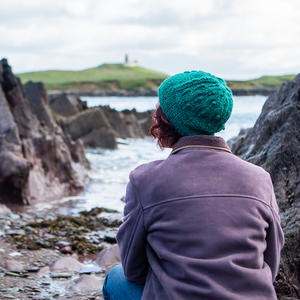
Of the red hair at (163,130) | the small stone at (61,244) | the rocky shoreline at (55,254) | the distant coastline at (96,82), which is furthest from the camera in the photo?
the distant coastline at (96,82)

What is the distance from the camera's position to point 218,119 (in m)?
2.04

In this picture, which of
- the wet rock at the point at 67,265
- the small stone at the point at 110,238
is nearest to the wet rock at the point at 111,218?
the small stone at the point at 110,238

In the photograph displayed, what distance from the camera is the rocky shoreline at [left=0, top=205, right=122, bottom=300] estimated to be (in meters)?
3.99

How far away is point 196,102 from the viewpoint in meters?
1.98

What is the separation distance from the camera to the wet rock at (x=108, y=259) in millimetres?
4952

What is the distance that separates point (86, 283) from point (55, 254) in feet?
4.23

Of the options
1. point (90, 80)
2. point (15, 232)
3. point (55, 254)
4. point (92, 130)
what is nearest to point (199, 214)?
point (55, 254)

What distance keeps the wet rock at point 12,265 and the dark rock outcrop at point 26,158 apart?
3.84 meters

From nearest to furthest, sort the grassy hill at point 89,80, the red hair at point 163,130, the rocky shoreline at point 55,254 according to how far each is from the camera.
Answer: the red hair at point 163,130 < the rocky shoreline at point 55,254 < the grassy hill at point 89,80

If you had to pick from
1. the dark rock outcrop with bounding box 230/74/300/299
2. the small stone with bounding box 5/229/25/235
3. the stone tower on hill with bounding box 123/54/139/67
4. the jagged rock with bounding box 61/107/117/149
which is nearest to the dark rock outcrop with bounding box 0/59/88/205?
the small stone with bounding box 5/229/25/235

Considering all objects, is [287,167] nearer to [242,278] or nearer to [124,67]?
[242,278]

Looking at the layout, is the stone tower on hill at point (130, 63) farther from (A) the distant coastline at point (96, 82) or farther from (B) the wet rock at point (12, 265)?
(B) the wet rock at point (12, 265)

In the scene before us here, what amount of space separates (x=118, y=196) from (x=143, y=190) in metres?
8.52

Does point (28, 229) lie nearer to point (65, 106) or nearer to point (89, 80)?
point (65, 106)
